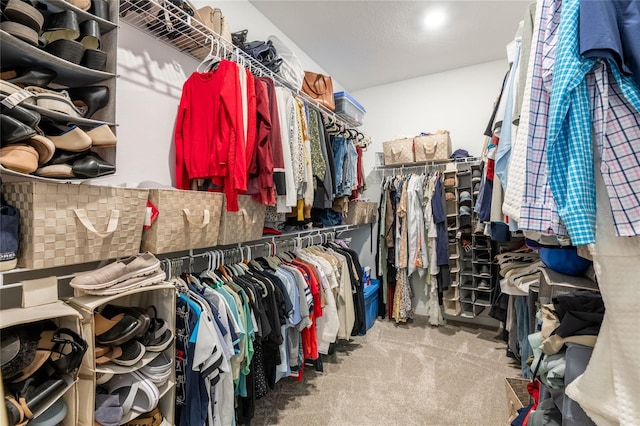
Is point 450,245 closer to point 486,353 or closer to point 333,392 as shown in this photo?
point 486,353

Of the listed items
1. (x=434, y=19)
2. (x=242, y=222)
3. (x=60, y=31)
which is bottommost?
(x=242, y=222)

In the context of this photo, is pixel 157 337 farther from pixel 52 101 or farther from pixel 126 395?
pixel 52 101

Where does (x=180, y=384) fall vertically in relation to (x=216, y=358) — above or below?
below

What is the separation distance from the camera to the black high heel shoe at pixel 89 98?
1.17 metres

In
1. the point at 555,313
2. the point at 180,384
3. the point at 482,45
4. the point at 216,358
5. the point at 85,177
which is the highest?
the point at 482,45

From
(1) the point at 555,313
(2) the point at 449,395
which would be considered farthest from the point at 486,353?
(1) the point at 555,313

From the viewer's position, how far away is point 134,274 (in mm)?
1195

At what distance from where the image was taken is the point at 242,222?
5.72ft

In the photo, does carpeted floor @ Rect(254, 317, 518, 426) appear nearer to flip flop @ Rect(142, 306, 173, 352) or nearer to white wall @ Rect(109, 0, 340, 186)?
flip flop @ Rect(142, 306, 173, 352)

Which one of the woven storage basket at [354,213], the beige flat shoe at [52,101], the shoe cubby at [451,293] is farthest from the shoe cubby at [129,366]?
the shoe cubby at [451,293]

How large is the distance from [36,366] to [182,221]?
687 millimetres

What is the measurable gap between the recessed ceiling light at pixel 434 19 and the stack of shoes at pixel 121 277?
8.74ft

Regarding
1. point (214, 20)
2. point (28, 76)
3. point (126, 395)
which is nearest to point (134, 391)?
point (126, 395)

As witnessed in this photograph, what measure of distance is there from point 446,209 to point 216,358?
2.71 meters
